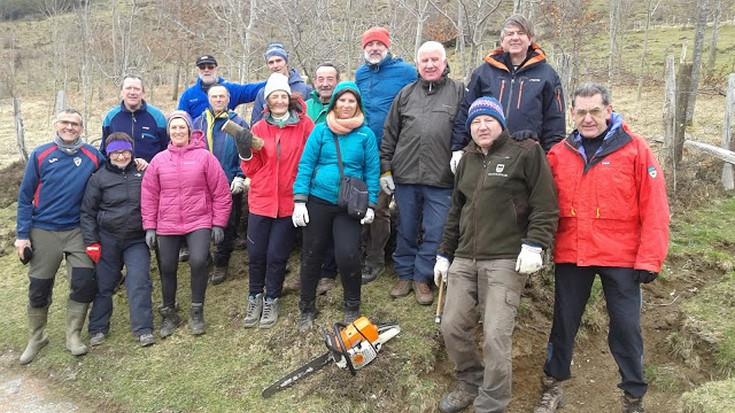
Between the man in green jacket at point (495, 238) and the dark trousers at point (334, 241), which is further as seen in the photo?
the dark trousers at point (334, 241)

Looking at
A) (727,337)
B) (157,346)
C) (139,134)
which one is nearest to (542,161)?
(727,337)

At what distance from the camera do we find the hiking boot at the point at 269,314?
15.8 ft

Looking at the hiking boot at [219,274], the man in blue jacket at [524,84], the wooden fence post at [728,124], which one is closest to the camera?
the man in blue jacket at [524,84]

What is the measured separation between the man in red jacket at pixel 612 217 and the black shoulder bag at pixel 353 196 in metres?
1.55

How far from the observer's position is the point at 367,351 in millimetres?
4098

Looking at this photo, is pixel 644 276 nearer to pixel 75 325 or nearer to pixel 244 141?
pixel 244 141

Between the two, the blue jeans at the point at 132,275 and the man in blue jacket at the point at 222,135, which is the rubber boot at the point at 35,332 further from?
the man in blue jacket at the point at 222,135

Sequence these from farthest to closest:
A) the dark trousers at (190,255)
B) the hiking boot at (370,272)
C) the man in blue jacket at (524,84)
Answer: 1. the hiking boot at (370,272)
2. the dark trousers at (190,255)
3. the man in blue jacket at (524,84)

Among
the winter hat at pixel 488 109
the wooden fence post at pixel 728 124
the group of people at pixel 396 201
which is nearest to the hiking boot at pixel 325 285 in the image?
the group of people at pixel 396 201

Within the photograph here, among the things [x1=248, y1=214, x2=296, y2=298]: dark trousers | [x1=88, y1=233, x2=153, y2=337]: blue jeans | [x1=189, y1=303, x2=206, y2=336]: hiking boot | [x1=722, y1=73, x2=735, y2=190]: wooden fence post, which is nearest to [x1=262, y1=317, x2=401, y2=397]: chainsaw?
[x1=248, y1=214, x2=296, y2=298]: dark trousers

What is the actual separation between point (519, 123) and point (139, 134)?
4.12 m

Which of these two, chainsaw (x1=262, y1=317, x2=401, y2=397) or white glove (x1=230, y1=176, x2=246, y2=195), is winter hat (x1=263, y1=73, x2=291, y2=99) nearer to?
white glove (x1=230, y1=176, x2=246, y2=195)

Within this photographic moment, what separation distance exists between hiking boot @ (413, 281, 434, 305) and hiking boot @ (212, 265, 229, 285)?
8.04 feet

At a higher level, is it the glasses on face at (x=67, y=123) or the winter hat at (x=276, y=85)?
the winter hat at (x=276, y=85)
